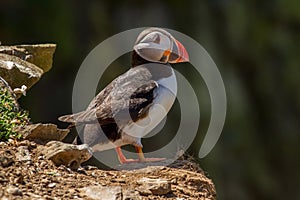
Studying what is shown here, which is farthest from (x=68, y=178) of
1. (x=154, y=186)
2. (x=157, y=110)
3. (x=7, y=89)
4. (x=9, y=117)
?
(x=7, y=89)

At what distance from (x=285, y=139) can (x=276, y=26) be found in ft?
9.24

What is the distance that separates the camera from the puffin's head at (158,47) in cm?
581

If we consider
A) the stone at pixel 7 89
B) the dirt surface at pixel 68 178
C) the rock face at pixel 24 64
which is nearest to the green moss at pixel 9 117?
the stone at pixel 7 89

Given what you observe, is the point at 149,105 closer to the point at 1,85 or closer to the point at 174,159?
the point at 174,159

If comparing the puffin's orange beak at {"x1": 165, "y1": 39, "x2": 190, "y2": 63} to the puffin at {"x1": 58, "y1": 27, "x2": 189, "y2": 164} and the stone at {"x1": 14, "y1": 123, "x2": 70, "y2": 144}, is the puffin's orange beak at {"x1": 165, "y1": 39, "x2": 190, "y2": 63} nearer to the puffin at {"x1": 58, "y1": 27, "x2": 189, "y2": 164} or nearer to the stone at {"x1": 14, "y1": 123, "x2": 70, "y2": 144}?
the puffin at {"x1": 58, "y1": 27, "x2": 189, "y2": 164}

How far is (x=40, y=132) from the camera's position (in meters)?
5.24

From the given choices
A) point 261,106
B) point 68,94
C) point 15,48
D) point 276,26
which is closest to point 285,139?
point 261,106

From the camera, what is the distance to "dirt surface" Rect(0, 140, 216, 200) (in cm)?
435

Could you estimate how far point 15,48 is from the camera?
668 centimetres

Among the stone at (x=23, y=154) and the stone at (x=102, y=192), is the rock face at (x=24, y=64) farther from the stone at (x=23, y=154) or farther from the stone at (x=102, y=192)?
the stone at (x=102, y=192)

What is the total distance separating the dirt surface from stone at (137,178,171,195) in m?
0.02

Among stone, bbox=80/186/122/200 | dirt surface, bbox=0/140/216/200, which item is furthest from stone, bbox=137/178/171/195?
stone, bbox=80/186/122/200

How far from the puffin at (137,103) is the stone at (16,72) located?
2.76 feet

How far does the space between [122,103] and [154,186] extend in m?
0.97
